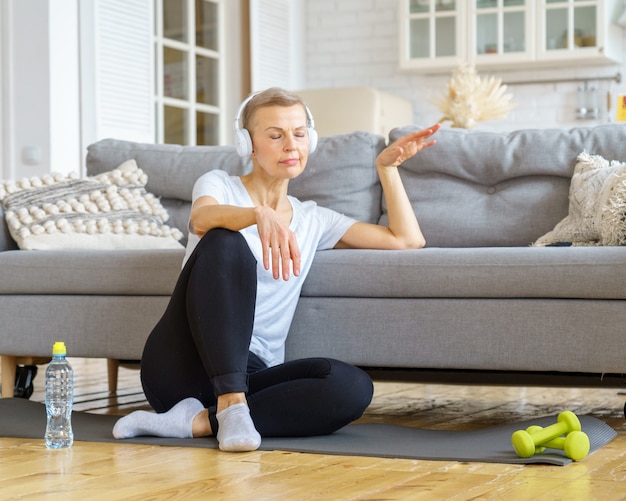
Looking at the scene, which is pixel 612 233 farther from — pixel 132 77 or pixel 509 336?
pixel 132 77

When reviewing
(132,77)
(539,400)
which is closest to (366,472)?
(539,400)

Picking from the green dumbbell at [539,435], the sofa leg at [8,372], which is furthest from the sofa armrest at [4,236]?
the green dumbbell at [539,435]

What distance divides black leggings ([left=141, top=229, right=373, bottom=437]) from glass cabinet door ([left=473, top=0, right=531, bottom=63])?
15.2 ft

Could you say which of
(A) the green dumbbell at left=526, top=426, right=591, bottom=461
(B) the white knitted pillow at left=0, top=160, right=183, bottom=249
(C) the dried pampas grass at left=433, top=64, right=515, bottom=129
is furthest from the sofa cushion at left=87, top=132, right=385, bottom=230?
(C) the dried pampas grass at left=433, top=64, right=515, bottom=129

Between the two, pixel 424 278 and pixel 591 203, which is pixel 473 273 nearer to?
pixel 424 278

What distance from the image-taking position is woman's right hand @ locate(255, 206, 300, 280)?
2176 millimetres

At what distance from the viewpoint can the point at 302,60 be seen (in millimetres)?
7375

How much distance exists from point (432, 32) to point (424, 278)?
4411 millimetres

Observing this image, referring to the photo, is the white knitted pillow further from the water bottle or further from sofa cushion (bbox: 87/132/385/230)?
the water bottle

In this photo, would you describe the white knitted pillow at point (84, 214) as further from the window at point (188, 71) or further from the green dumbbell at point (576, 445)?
the window at point (188, 71)

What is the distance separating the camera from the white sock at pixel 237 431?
2.14 m

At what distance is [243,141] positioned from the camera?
97.5 inches

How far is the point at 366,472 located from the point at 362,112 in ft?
15.2

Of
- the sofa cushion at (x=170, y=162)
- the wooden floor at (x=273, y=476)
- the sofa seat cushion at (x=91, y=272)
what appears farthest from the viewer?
the sofa cushion at (x=170, y=162)
